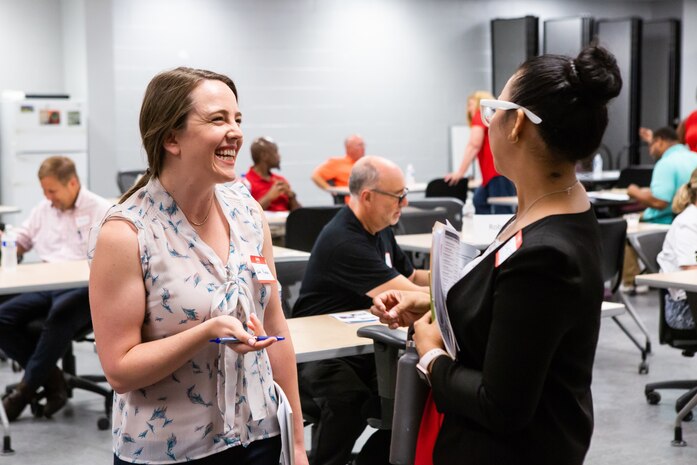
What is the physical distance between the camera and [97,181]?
9961mm

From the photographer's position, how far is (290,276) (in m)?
3.86

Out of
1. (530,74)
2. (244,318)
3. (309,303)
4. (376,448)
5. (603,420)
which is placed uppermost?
(530,74)

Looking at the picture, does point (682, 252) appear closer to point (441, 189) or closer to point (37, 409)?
point (37, 409)

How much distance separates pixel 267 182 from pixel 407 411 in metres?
5.60

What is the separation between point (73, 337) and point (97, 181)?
564cm

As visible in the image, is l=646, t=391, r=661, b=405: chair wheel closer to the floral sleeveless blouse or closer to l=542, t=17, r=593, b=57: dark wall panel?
the floral sleeveless blouse

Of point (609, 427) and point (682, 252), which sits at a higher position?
point (682, 252)

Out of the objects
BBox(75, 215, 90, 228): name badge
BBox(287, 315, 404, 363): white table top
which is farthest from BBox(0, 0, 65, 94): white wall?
BBox(287, 315, 404, 363): white table top

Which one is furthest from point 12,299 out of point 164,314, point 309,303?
point 164,314

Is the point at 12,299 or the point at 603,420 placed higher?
the point at 12,299

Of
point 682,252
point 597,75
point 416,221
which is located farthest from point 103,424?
point 597,75

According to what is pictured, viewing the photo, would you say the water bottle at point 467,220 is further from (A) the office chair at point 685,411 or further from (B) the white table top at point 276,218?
(A) the office chair at point 685,411

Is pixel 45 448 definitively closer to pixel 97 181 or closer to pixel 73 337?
pixel 73 337

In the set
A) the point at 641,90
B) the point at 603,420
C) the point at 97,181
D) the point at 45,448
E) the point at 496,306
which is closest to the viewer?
the point at 496,306
